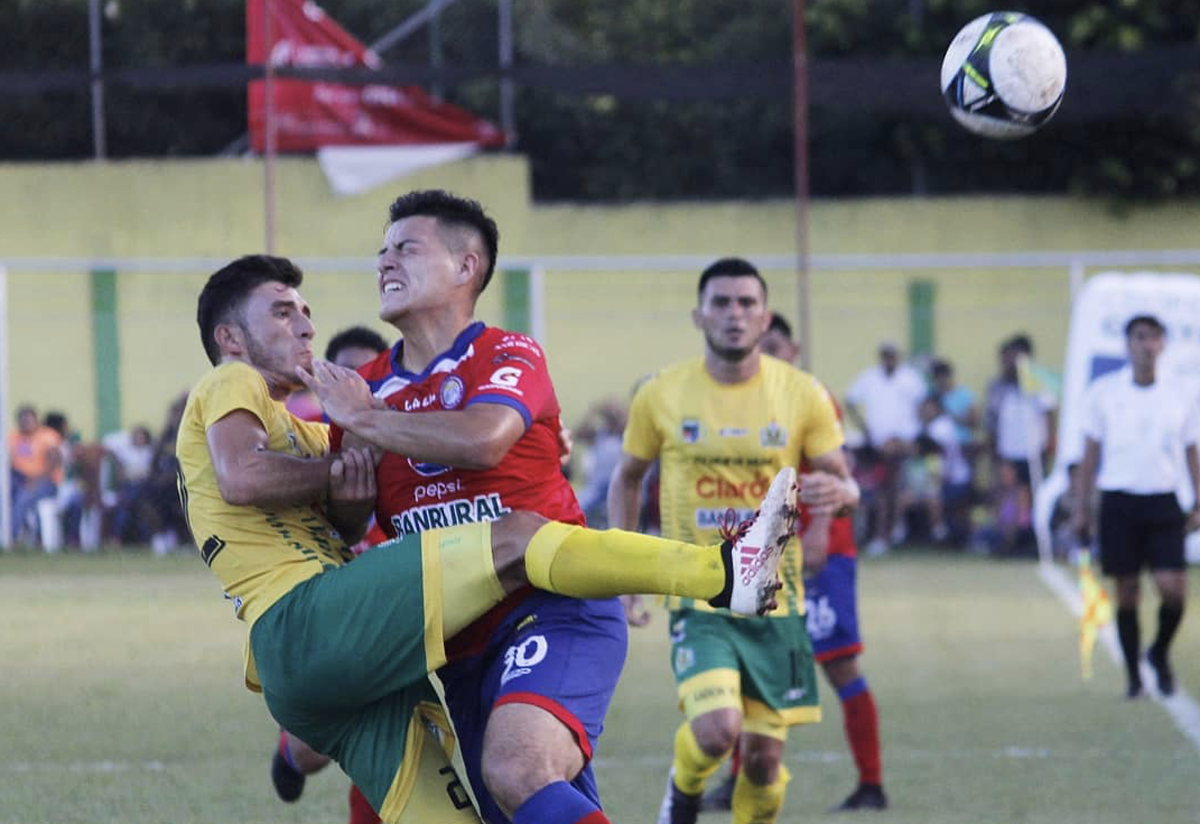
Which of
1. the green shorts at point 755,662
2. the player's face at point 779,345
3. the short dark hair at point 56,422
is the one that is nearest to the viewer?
the green shorts at point 755,662

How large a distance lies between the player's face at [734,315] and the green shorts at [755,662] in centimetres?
100

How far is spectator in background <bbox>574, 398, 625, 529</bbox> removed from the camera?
1875 cm

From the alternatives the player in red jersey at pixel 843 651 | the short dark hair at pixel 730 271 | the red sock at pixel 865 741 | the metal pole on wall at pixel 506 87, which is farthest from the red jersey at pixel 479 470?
the metal pole on wall at pixel 506 87

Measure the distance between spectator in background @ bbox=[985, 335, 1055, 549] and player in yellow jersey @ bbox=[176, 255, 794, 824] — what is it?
14.3 meters

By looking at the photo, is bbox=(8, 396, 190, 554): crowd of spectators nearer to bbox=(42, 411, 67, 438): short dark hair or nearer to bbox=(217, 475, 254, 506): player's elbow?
bbox=(42, 411, 67, 438): short dark hair

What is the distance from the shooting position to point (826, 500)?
24.5 feet

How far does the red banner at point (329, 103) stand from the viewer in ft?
66.0

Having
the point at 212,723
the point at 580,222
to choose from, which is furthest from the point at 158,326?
the point at 212,723

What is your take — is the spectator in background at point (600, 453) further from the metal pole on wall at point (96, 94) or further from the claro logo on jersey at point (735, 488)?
the claro logo on jersey at point (735, 488)

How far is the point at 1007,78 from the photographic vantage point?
6.50 metres

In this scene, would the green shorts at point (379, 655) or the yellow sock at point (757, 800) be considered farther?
the yellow sock at point (757, 800)

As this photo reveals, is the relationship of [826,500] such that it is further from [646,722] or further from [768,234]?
[768,234]

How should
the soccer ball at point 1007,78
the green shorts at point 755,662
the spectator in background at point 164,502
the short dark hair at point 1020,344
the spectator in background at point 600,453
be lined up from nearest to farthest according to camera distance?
1. the soccer ball at point 1007,78
2. the green shorts at point 755,662
3. the spectator in background at point 600,453
4. the spectator in background at point 164,502
5. the short dark hair at point 1020,344

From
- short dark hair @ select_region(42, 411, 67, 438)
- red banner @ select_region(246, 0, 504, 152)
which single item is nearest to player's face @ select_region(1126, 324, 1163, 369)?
red banner @ select_region(246, 0, 504, 152)
